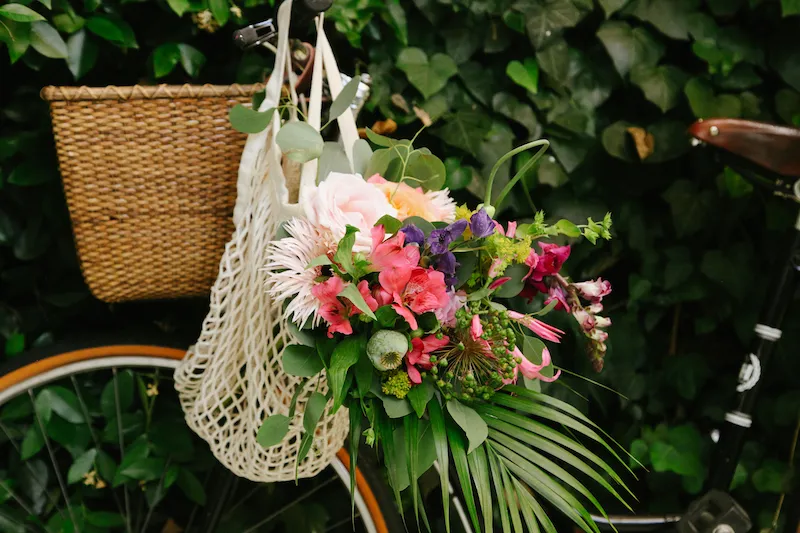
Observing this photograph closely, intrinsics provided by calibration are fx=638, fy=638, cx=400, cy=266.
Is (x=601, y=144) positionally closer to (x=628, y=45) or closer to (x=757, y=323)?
(x=628, y=45)

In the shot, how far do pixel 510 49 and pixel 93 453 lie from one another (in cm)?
115

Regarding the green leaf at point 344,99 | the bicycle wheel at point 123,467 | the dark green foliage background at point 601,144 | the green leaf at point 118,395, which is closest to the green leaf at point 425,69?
the dark green foliage background at point 601,144

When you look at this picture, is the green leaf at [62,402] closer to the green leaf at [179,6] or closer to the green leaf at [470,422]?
the green leaf at [179,6]

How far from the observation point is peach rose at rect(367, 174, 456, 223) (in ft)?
2.23

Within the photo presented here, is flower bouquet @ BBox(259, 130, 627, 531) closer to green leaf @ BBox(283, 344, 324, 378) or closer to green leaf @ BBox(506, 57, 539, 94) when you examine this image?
green leaf @ BBox(283, 344, 324, 378)

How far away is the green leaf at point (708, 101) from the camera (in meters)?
1.24

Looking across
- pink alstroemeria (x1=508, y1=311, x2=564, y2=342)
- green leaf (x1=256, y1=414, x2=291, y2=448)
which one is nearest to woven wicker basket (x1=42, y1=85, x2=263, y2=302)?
green leaf (x1=256, y1=414, x2=291, y2=448)

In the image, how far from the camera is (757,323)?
1.18 metres

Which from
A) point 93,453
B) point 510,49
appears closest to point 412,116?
point 510,49

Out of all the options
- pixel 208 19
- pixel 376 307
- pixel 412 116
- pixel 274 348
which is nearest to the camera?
pixel 376 307

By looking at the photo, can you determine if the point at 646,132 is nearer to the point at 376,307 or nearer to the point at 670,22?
the point at 670,22

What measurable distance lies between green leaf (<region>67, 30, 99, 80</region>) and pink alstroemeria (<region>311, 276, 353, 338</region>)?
0.71 metres

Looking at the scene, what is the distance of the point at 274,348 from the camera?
74 centimetres

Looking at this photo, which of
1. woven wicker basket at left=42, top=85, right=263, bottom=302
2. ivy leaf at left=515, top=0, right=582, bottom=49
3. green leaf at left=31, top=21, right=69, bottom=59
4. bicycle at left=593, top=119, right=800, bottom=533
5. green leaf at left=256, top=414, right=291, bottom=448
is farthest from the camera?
ivy leaf at left=515, top=0, right=582, bottom=49
